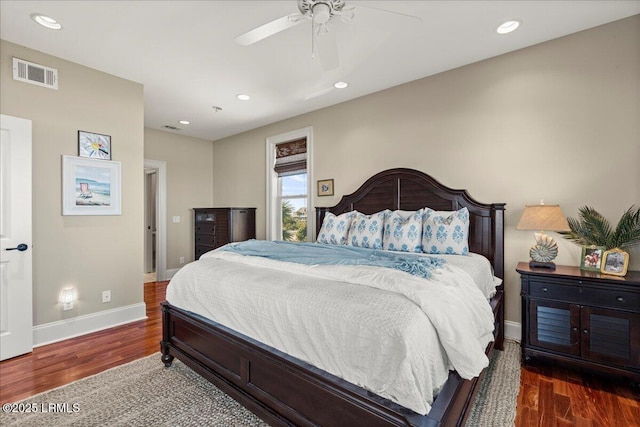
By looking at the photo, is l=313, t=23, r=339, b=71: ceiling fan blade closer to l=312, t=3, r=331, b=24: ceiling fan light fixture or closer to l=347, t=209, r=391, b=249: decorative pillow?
l=312, t=3, r=331, b=24: ceiling fan light fixture

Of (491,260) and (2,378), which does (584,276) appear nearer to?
(491,260)

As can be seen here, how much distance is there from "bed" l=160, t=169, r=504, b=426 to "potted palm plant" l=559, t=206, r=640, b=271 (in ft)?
1.89

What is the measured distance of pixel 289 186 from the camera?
5.05 meters

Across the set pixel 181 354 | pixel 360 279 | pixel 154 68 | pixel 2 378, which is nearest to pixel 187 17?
pixel 154 68

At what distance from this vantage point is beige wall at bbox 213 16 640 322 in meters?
2.43

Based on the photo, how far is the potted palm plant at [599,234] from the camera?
7.42ft

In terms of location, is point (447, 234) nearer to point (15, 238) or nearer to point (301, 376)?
point (301, 376)

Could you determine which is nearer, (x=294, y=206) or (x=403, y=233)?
(x=403, y=233)

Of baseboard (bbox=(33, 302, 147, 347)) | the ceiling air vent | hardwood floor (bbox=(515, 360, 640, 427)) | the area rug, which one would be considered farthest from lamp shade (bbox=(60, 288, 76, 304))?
hardwood floor (bbox=(515, 360, 640, 427))

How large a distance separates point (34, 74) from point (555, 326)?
4.99 metres

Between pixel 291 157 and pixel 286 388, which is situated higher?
pixel 291 157

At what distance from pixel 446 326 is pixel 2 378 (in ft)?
10.5

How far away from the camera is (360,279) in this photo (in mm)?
1635

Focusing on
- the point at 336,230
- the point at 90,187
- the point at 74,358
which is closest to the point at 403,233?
the point at 336,230
